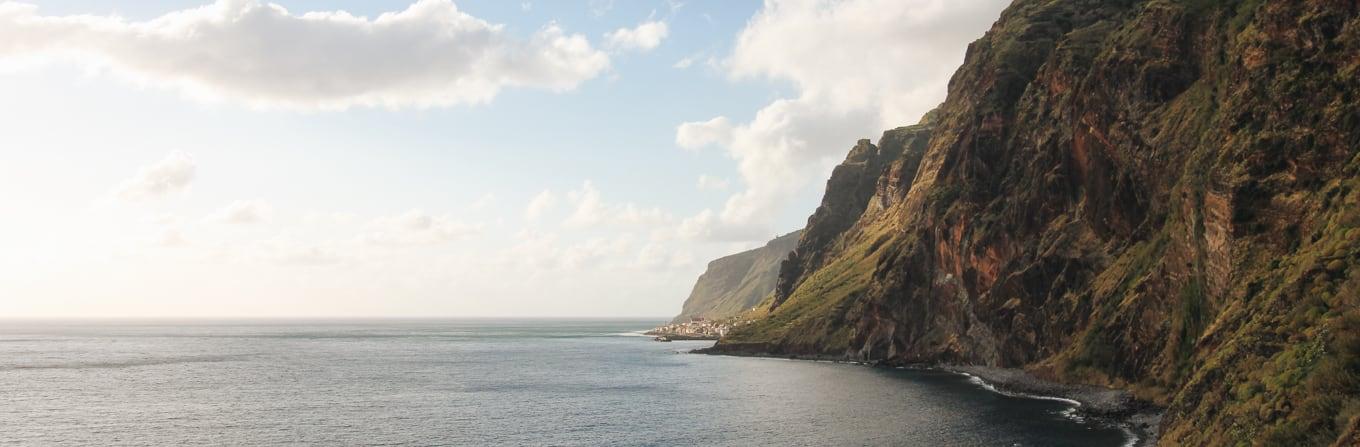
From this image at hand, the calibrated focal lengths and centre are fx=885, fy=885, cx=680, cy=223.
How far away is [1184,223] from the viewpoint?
119250mm

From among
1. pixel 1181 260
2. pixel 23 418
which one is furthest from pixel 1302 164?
pixel 23 418

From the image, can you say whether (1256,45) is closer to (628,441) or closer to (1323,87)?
(1323,87)

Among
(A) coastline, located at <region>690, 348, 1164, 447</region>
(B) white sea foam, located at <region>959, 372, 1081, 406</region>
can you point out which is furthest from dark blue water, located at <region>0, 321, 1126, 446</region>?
(A) coastline, located at <region>690, 348, 1164, 447</region>

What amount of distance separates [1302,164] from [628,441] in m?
79.3

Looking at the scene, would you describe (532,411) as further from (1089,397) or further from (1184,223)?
(1184,223)

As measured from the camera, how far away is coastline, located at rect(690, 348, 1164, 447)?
100438 millimetres

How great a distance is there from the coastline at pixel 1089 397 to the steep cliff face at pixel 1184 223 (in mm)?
2453

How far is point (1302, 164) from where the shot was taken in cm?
9438

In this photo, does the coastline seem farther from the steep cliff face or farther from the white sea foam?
the steep cliff face

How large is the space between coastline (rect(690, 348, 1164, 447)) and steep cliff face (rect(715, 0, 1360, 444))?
245 cm

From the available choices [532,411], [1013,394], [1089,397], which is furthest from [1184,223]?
[532,411]

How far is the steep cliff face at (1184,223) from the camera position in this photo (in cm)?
7075

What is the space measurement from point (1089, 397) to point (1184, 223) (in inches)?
1063

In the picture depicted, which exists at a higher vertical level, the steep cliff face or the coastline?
the steep cliff face
